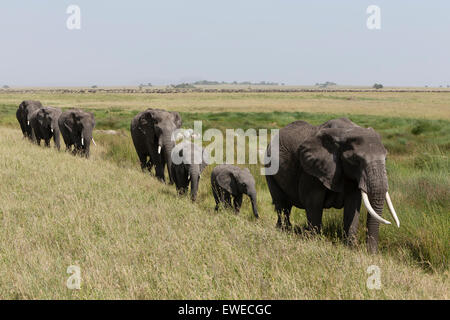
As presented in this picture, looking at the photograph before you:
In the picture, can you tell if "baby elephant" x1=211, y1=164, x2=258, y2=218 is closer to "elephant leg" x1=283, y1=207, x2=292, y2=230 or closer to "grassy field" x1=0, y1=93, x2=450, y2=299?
"grassy field" x1=0, y1=93, x2=450, y2=299

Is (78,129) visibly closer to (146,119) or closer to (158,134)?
(146,119)

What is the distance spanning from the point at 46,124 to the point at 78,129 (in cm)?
272

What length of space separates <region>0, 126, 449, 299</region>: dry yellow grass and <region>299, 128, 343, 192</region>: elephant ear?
2.69ft

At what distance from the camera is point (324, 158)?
17.0ft

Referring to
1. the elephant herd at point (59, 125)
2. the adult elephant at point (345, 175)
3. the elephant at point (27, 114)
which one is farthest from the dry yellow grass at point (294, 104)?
the adult elephant at point (345, 175)

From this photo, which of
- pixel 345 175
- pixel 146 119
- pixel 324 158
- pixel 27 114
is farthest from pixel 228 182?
pixel 27 114

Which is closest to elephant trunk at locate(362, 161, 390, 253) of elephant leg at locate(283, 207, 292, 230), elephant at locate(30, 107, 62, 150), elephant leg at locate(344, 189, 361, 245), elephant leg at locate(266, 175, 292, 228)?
elephant leg at locate(344, 189, 361, 245)

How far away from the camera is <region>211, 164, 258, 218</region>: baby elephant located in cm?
800

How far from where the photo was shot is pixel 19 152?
44.2 feet

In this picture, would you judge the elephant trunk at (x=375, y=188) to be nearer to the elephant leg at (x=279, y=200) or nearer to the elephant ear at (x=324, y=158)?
the elephant ear at (x=324, y=158)
